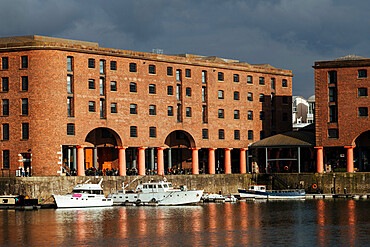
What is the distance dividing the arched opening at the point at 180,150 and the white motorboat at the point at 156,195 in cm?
1659

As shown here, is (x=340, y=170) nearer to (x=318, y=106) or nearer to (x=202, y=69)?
(x=318, y=106)

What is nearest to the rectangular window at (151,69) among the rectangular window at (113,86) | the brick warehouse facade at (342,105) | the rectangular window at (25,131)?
the rectangular window at (113,86)

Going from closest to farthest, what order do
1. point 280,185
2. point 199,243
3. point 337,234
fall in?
1. point 199,243
2. point 337,234
3. point 280,185

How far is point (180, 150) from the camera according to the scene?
131125 millimetres

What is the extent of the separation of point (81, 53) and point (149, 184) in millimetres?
22091

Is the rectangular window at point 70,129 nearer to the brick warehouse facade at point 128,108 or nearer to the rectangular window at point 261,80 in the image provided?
the brick warehouse facade at point 128,108

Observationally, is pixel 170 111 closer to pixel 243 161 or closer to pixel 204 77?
pixel 204 77

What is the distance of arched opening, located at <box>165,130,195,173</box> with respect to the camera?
406 feet

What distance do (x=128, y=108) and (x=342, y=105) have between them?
112 feet

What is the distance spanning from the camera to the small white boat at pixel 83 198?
97.2 metres

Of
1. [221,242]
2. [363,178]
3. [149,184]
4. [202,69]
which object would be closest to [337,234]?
[221,242]

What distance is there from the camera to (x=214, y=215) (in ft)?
286

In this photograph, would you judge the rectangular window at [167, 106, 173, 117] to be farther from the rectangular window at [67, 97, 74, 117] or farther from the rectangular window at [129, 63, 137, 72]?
the rectangular window at [67, 97, 74, 117]

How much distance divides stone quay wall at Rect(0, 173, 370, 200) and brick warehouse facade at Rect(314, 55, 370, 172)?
401cm
